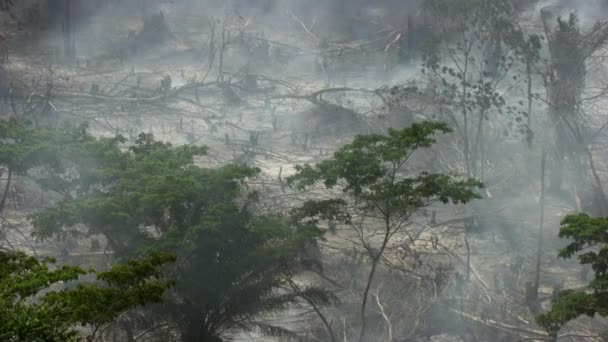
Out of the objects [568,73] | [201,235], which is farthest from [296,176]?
[568,73]

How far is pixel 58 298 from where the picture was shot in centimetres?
635

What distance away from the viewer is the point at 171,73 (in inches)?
1352

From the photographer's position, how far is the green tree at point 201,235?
1291 cm

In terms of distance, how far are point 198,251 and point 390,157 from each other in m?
4.08

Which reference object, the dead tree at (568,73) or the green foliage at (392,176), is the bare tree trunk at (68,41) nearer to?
the dead tree at (568,73)

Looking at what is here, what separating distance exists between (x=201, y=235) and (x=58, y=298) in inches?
255

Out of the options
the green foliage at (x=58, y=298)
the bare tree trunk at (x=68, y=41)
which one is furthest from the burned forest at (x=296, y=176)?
the bare tree trunk at (x=68, y=41)

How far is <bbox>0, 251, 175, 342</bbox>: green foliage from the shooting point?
5.89 meters

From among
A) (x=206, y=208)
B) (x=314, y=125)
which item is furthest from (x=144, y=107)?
(x=206, y=208)

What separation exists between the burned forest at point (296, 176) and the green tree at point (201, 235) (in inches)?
1.9

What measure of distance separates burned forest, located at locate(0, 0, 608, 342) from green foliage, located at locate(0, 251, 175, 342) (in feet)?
0.08

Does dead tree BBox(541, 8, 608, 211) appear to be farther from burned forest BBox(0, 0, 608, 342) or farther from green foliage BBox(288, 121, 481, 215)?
green foliage BBox(288, 121, 481, 215)

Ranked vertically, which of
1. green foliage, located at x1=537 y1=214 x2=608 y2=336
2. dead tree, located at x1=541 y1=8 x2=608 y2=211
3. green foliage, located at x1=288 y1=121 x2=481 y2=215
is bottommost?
green foliage, located at x1=537 y1=214 x2=608 y2=336

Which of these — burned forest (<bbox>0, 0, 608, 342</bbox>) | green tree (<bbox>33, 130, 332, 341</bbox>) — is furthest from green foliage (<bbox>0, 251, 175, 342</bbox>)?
green tree (<bbox>33, 130, 332, 341</bbox>)
